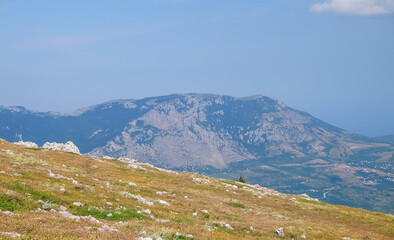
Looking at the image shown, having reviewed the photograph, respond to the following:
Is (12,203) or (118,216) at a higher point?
(12,203)

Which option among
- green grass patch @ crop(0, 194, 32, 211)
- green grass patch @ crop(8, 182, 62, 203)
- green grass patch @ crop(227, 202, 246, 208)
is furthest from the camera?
green grass patch @ crop(227, 202, 246, 208)

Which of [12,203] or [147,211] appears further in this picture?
[147,211]

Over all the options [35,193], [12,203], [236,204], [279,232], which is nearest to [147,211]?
[35,193]

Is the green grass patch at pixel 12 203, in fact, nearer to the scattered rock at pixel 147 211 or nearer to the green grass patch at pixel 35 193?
the green grass patch at pixel 35 193

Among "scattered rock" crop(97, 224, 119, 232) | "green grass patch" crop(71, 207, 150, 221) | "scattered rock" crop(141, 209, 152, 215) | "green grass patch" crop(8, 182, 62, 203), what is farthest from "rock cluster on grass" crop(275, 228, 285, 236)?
"green grass patch" crop(8, 182, 62, 203)

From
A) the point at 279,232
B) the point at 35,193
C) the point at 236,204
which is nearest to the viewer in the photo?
the point at 35,193

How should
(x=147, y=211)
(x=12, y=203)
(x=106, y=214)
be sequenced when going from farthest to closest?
1. (x=147, y=211)
2. (x=106, y=214)
3. (x=12, y=203)

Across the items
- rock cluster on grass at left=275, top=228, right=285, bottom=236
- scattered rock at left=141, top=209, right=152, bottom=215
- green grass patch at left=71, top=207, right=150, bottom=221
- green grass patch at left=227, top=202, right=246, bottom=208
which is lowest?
green grass patch at left=227, top=202, right=246, bottom=208

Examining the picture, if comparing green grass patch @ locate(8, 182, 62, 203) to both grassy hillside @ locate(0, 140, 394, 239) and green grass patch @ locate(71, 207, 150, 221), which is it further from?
green grass patch @ locate(71, 207, 150, 221)

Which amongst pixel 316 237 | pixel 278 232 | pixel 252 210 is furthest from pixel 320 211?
pixel 278 232

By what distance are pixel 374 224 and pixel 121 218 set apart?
126 ft

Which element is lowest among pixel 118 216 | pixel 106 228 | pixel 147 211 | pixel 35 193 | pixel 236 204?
pixel 236 204

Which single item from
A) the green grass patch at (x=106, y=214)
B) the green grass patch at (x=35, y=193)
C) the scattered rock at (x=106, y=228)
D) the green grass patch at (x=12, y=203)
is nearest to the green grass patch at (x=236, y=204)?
the green grass patch at (x=106, y=214)

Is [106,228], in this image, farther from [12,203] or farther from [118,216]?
[12,203]
